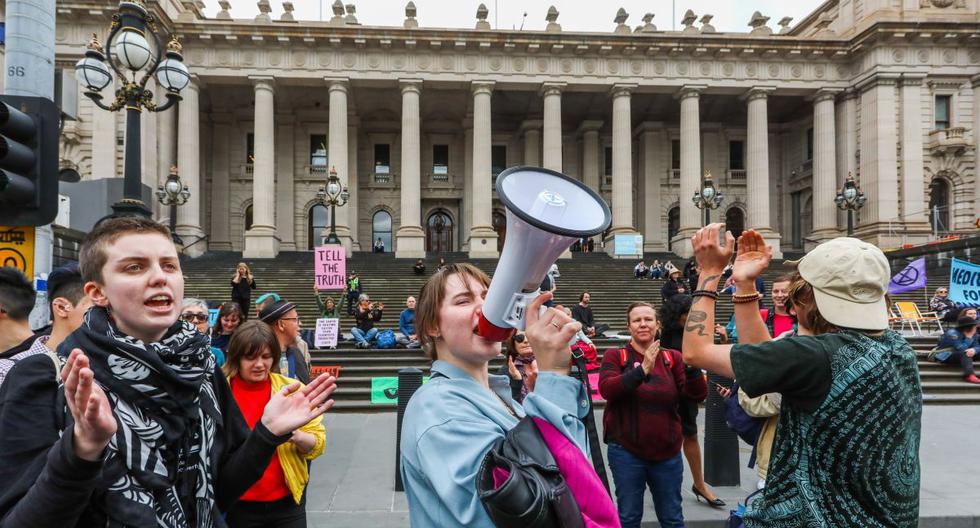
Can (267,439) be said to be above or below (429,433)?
below

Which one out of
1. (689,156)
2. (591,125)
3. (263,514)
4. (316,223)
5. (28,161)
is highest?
(591,125)

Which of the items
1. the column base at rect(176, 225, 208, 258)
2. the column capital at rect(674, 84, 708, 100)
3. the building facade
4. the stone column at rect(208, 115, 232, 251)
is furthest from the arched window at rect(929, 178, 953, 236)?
the stone column at rect(208, 115, 232, 251)

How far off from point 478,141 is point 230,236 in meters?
17.2

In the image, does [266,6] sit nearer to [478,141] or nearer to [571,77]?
[478,141]

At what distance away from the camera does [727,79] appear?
31812 millimetres

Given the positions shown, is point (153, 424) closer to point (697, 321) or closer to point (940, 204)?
point (697, 321)

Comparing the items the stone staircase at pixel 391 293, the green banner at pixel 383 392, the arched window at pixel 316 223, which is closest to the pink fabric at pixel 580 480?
the green banner at pixel 383 392

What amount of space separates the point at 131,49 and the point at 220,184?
1228 inches

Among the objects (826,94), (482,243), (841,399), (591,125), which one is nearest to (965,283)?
(841,399)

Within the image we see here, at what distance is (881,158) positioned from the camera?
30.6 meters

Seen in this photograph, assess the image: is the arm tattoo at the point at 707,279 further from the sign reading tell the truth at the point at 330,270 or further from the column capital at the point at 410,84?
the column capital at the point at 410,84

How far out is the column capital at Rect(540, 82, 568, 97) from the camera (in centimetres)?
3072

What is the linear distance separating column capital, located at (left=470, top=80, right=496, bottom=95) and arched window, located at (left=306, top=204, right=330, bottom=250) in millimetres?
12773

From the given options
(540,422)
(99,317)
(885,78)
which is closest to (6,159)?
(99,317)
